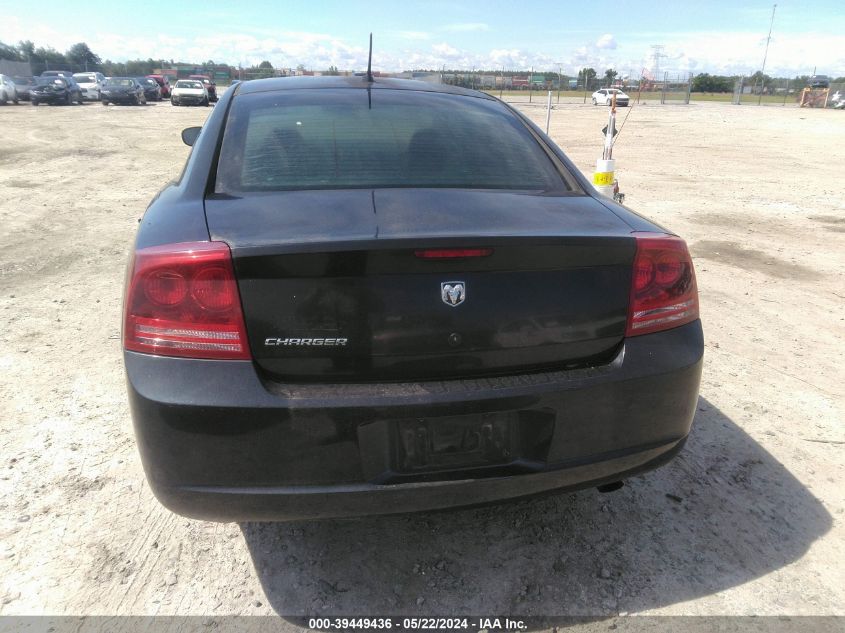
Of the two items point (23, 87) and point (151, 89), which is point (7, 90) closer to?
point (23, 87)

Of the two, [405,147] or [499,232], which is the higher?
[405,147]

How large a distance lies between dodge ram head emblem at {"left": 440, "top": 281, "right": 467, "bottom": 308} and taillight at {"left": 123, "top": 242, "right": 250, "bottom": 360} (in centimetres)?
58

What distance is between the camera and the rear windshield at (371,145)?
2340 mm

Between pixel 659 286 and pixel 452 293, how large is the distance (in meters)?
0.75

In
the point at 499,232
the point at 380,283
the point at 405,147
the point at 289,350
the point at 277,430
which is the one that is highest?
the point at 405,147

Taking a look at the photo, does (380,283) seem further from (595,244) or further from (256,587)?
(256,587)

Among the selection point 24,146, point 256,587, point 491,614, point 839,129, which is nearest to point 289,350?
point 256,587

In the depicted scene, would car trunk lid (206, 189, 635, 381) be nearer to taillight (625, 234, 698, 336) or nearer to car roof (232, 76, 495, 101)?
taillight (625, 234, 698, 336)

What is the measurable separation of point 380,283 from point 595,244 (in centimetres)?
69

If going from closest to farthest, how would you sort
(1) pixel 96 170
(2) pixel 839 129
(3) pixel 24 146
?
(1) pixel 96 170
(3) pixel 24 146
(2) pixel 839 129

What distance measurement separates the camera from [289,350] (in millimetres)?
1782

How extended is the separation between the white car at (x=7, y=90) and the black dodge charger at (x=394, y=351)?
3776cm

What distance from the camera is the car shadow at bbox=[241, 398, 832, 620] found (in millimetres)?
2143

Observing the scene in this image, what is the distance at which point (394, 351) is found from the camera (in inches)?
71.4
